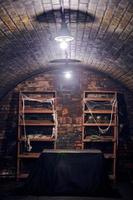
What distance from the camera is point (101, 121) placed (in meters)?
8.15

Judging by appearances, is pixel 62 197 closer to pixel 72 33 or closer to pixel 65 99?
pixel 65 99

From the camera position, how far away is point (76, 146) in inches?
322

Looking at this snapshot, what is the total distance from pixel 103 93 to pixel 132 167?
6.97ft

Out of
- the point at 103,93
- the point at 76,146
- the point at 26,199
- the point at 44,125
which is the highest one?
the point at 103,93

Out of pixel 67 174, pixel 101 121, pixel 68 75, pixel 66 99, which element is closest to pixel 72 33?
pixel 67 174

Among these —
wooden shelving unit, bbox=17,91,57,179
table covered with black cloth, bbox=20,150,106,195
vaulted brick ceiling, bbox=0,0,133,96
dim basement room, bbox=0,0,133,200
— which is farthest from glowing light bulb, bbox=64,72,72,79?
table covered with black cloth, bbox=20,150,106,195

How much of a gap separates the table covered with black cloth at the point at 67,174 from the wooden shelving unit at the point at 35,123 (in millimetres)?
1678

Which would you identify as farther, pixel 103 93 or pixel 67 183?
pixel 103 93

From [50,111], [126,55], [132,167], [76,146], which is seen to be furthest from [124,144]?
[126,55]

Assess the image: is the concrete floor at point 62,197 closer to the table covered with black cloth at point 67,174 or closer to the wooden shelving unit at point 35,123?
the table covered with black cloth at point 67,174

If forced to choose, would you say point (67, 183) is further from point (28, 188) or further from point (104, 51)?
point (104, 51)

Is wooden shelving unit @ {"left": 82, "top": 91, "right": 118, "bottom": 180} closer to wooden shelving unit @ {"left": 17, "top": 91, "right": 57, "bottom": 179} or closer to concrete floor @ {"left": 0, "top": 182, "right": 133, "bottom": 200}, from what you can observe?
concrete floor @ {"left": 0, "top": 182, "right": 133, "bottom": 200}

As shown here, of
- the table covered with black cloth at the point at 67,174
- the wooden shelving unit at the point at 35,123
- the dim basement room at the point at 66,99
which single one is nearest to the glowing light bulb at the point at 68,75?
the dim basement room at the point at 66,99

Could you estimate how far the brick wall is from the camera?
8227 millimetres
